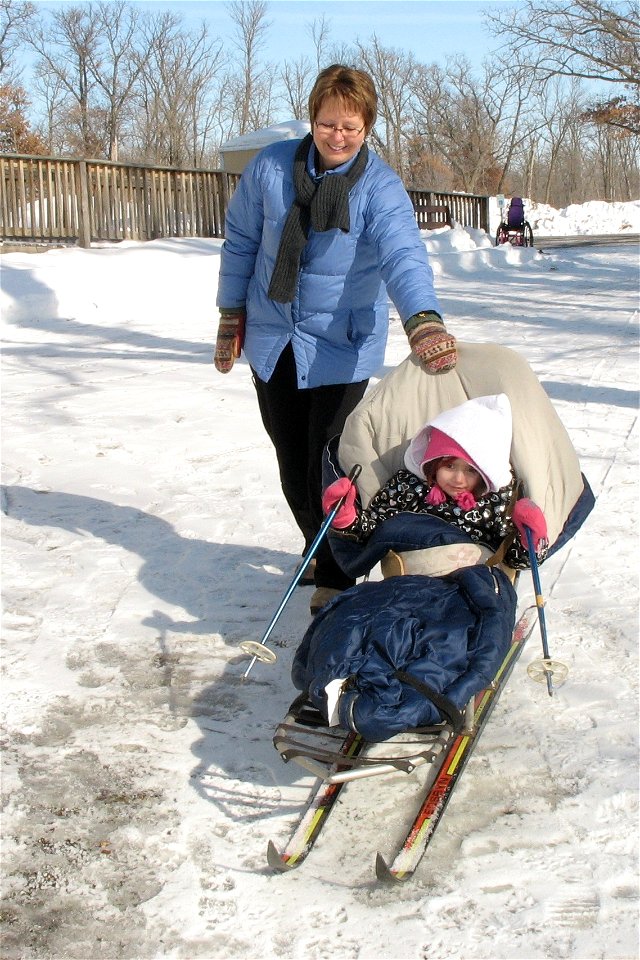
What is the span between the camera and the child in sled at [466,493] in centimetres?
306

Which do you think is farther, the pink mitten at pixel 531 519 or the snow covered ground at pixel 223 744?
the pink mitten at pixel 531 519

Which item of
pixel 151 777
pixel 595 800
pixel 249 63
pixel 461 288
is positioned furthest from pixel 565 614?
pixel 249 63

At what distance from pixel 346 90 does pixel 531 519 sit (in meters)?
1.50

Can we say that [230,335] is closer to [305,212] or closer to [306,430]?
[306,430]

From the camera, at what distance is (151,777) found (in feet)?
9.43

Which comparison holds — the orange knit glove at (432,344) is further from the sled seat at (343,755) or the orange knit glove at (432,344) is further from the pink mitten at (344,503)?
the sled seat at (343,755)

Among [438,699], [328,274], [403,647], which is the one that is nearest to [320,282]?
[328,274]

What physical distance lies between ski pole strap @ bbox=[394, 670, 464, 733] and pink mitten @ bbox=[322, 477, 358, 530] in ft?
2.75

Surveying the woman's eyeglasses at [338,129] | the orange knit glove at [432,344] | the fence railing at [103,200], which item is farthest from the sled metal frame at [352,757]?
the fence railing at [103,200]

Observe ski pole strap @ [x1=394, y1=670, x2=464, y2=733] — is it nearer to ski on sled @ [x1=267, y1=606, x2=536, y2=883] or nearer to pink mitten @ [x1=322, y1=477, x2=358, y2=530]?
ski on sled @ [x1=267, y1=606, x2=536, y2=883]

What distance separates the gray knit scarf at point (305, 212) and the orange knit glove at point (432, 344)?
17.1 inches

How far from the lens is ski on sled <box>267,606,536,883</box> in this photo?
2.43 m

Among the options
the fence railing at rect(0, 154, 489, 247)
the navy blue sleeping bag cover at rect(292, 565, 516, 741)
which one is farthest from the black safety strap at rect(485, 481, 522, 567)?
the fence railing at rect(0, 154, 489, 247)

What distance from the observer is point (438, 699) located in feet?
8.14
